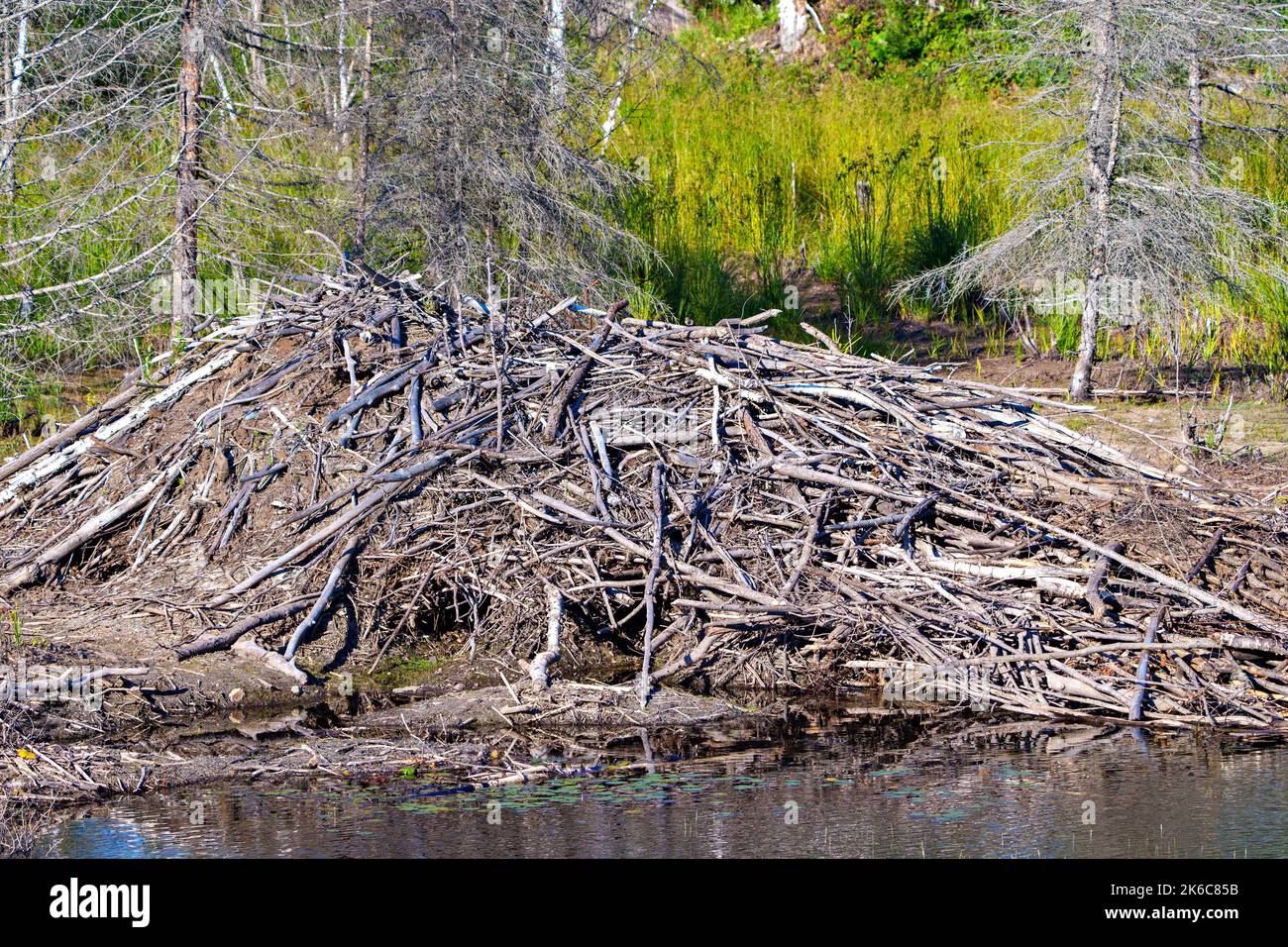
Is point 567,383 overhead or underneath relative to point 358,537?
overhead

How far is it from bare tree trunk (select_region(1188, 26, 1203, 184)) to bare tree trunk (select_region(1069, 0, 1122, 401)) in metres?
0.47

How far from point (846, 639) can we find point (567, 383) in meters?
1.96

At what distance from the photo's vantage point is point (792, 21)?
21.1m

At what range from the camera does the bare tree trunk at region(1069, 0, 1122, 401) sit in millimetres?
9016

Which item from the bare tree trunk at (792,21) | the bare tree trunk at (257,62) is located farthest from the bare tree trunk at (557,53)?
the bare tree trunk at (792,21)

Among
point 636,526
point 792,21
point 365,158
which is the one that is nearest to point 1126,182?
point 636,526

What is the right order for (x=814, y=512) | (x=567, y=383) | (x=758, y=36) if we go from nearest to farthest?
(x=814, y=512) → (x=567, y=383) → (x=758, y=36)

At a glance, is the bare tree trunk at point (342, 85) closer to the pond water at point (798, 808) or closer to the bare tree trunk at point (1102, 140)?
the bare tree trunk at point (1102, 140)

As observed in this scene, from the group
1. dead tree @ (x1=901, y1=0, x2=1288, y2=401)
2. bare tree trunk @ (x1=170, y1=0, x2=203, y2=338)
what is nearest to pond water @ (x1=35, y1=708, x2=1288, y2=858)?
dead tree @ (x1=901, y1=0, x2=1288, y2=401)

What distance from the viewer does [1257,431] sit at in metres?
9.26

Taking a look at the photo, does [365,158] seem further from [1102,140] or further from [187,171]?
[1102,140]

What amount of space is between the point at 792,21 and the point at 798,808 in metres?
17.8

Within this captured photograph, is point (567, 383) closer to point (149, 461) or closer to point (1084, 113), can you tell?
point (149, 461)

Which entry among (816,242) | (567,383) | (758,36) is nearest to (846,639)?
(567,383)
